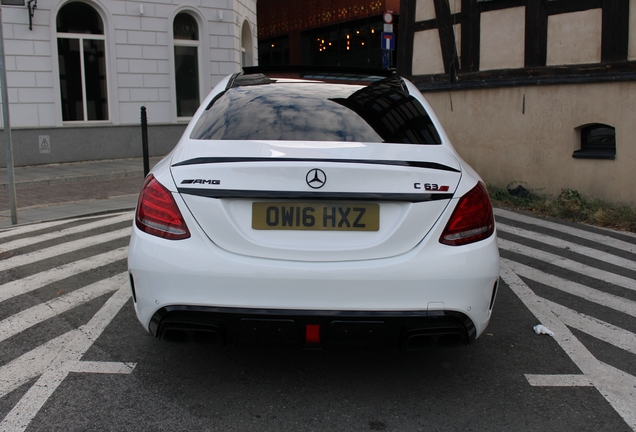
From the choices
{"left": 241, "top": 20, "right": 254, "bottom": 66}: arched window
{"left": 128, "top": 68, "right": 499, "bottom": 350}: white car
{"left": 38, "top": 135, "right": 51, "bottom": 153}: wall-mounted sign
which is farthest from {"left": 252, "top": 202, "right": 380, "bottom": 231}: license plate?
{"left": 241, "top": 20, "right": 254, "bottom": 66}: arched window

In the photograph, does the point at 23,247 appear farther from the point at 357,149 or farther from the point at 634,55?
the point at 634,55

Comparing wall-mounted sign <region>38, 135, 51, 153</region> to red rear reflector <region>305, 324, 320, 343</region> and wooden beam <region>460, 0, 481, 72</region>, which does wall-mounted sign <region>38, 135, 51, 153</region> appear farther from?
red rear reflector <region>305, 324, 320, 343</region>

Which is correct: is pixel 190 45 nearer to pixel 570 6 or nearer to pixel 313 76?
pixel 570 6

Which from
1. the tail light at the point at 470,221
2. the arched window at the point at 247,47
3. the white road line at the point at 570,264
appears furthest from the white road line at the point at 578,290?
the arched window at the point at 247,47

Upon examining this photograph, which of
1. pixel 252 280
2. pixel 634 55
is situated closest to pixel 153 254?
pixel 252 280

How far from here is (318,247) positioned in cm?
286

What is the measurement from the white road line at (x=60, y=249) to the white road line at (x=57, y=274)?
1.34ft

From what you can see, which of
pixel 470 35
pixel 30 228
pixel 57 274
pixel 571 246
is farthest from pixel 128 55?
pixel 571 246

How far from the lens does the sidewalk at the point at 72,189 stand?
→ 8.77 m

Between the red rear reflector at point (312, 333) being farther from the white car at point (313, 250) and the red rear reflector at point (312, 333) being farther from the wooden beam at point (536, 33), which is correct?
the wooden beam at point (536, 33)

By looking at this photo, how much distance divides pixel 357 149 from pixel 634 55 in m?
6.77

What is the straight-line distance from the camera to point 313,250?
285cm

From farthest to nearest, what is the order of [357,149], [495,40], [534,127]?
1. [495,40]
2. [534,127]
3. [357,149]

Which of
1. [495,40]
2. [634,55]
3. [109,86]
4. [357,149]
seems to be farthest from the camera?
[109,86]
